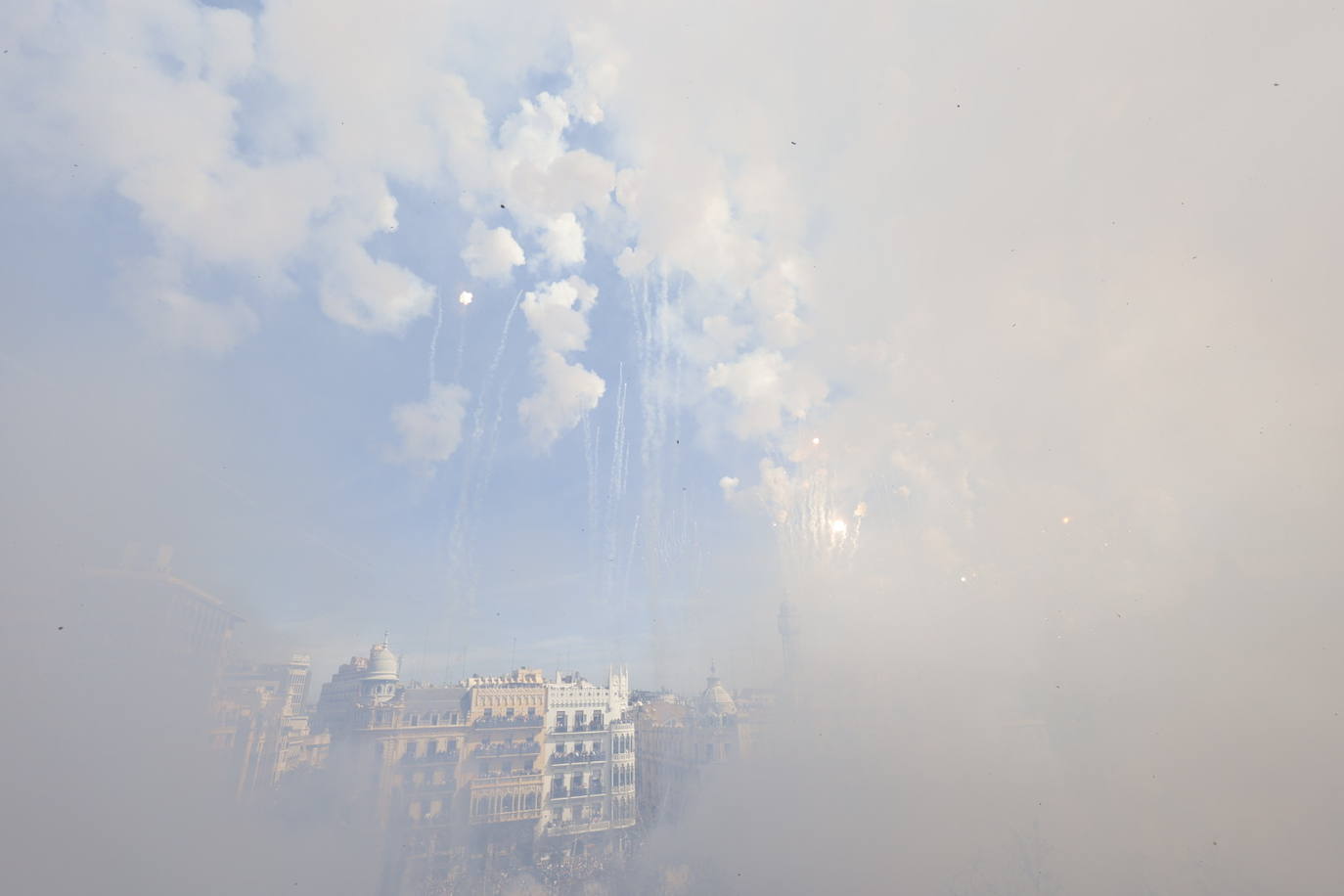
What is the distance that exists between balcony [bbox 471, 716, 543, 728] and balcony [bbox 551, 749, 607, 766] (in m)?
3.19

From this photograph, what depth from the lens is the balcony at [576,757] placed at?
5562 centimetres

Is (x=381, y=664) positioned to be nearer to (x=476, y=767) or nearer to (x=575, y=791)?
(x=476, y=767)

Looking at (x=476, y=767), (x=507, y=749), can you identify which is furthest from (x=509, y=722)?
(x=476, y=767)

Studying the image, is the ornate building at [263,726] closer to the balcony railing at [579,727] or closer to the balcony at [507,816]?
the balcony at [507,816]

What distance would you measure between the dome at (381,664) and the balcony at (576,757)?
16.2m

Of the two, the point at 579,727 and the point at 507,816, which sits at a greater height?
the point at 579,727

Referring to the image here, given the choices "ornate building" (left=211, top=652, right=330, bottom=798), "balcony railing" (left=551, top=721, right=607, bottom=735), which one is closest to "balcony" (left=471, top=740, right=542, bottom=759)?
"balcony railing" (left=551, top=721, right=607, bottom=735)

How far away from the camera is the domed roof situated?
6788cm

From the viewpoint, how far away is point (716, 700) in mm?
69125

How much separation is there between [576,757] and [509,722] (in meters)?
7.07

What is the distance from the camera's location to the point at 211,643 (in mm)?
37406

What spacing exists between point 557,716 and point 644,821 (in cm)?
1234

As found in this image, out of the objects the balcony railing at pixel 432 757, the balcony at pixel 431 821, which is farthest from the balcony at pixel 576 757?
the balcony at pixel 431 821

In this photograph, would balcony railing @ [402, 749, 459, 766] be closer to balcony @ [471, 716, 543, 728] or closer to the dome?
balcony @ [471, 716, 543, 728]
